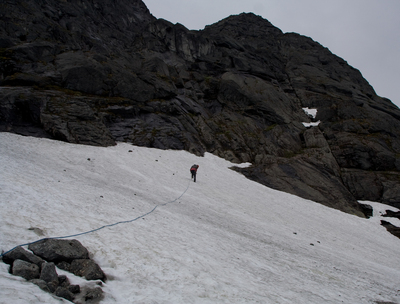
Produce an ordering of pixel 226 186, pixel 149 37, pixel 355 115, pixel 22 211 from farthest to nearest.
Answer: pixel 149 37 < pixel 355 115 < pixel 226 186 < pixel 22 211

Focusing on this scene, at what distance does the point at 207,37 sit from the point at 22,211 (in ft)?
236

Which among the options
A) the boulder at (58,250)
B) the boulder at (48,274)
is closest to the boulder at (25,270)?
the boulder at (48,274)

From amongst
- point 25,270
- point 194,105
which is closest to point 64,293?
point 25,270

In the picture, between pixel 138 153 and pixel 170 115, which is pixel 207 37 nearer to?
pixel 170 115

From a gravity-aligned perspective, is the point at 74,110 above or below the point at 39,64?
below

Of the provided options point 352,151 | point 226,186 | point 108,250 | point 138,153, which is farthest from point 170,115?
point 108,250

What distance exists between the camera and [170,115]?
128 ft

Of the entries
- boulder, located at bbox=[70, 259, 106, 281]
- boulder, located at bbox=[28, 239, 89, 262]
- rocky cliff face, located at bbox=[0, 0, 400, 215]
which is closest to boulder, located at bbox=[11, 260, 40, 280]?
boulder, located at bbox=[28, 239, 89, 262]

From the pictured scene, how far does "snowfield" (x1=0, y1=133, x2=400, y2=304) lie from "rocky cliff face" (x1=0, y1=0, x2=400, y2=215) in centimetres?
629

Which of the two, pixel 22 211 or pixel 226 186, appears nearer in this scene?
pixel 22 211

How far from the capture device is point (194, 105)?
45156 millimetres

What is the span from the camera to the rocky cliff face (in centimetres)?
2995

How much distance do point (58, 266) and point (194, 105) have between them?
40.8m

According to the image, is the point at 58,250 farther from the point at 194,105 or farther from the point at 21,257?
the point at 194,105
